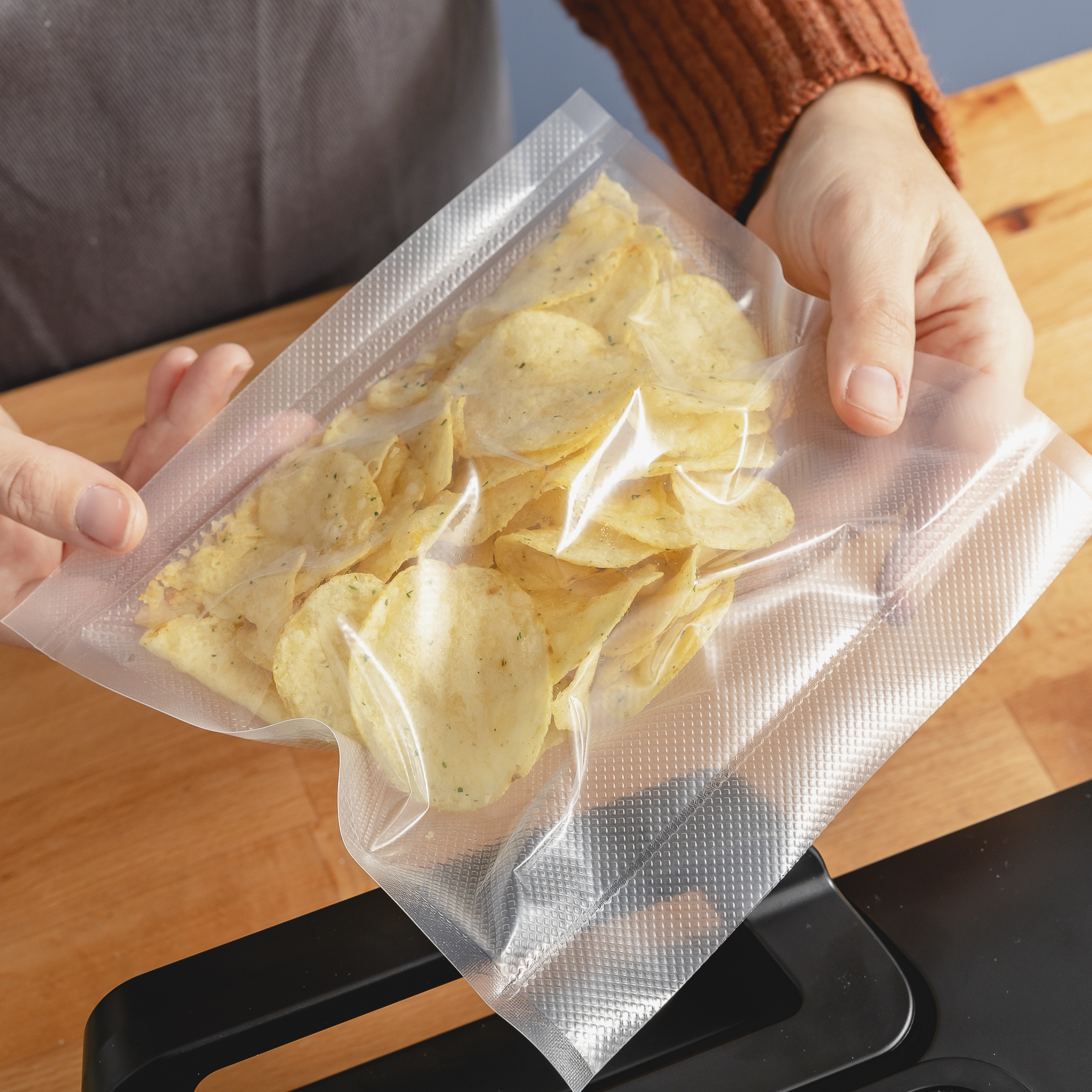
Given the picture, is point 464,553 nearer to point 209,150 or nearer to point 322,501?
point 322,501

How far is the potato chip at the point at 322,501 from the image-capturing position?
0.54 m

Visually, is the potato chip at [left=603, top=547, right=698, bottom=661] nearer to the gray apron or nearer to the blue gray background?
the gray apron

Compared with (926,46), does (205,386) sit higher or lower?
→ higher

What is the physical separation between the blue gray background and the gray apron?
0.78 meters

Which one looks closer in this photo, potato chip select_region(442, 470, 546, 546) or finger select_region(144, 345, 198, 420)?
potato chip select_region(442, 470, 546, 546)

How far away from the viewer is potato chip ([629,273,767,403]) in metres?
0.58

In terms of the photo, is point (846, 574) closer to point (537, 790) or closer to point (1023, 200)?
point (537, 790)

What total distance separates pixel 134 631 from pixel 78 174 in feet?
2.08

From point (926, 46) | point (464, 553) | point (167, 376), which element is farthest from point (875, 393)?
point (926, 46)

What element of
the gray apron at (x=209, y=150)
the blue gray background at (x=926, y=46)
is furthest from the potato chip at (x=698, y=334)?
the blue gray background at (x=926, y=46)

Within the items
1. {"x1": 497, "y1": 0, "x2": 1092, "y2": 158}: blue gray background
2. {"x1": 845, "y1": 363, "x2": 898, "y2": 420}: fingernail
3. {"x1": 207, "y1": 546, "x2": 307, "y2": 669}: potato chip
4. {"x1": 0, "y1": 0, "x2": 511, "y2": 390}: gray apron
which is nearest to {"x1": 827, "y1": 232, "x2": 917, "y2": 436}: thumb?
{"x1": 845, "y1": 363, "x2": 898, "y2": 420}: fingernail

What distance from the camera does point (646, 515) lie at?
0.54 metres

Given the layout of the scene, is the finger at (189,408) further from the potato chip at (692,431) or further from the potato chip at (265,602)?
the potato chip at (692,431)

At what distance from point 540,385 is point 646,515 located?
0.35 ft
